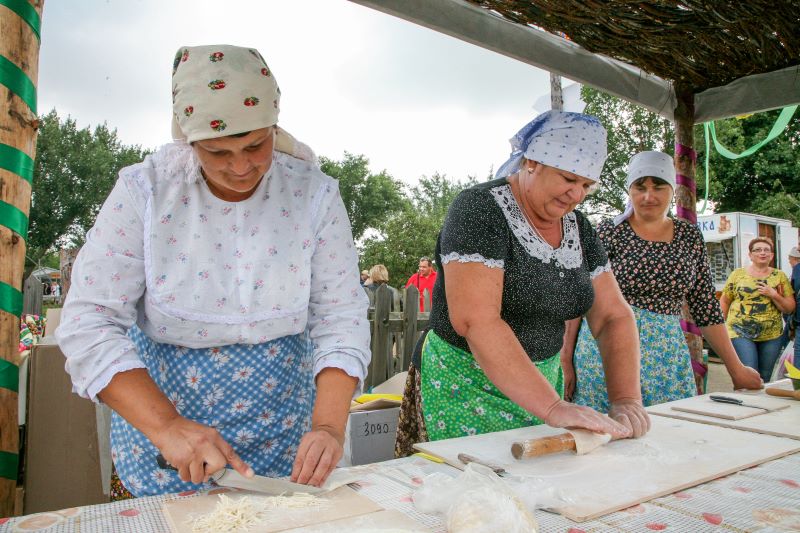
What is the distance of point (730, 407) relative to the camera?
206 centimetres

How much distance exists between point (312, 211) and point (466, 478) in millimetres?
Answer: 769

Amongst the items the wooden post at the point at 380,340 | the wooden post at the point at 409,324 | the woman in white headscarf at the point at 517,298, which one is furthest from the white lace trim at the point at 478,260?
the wooden post at the point at 409,324

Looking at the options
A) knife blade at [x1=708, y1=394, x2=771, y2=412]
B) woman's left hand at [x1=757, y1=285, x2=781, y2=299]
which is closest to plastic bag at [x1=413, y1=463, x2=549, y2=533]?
knife blade at [x1=708, y1=394, x2=771, y2=412]

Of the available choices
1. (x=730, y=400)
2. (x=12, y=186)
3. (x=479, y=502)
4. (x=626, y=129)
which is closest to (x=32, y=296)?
(x=12, y=186)

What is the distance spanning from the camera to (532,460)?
4.65ft

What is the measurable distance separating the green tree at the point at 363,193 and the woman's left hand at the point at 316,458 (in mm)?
36359

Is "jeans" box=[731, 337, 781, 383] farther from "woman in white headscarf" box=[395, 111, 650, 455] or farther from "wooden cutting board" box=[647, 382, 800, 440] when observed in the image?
"woman in white headscarf" box=[395, 111, 650, 455]

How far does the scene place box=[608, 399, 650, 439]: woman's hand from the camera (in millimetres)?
1659

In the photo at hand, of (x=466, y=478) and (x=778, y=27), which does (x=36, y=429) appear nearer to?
(x=466, y=478)

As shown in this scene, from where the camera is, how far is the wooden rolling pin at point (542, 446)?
1.38 meters

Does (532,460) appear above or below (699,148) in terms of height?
below

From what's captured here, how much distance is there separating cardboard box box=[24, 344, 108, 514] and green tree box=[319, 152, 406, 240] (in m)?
35.1

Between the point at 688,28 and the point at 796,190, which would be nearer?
the point at 688,28

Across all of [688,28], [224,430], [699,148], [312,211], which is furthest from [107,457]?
[699,148]
